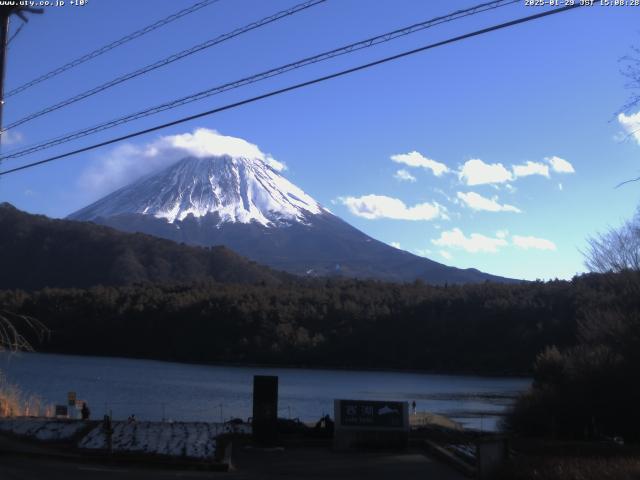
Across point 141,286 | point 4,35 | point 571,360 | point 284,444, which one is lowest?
point 284,444

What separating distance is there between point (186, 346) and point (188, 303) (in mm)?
8597

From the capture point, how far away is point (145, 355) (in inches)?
4510

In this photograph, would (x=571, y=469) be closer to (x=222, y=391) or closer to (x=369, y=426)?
(x=369, y=426)

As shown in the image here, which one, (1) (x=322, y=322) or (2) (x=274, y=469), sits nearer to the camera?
(2) (x=274, y=469)

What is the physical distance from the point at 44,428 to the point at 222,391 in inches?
1501

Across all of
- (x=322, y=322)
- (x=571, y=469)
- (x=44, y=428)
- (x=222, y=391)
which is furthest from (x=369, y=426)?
(x=322, y=322)

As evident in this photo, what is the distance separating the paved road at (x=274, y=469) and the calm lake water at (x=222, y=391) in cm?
1880

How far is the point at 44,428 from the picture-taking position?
64.4 ft

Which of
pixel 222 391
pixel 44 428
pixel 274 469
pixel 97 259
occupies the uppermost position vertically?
pixel 97 259

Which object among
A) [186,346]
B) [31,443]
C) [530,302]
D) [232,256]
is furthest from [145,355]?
[31,443]

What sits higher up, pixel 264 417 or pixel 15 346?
pixel 15 346

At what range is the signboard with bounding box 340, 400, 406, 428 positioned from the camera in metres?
19.0

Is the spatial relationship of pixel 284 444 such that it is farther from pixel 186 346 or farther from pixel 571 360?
pixel 186 346

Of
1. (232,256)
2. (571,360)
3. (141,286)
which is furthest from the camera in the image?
(232,256)
